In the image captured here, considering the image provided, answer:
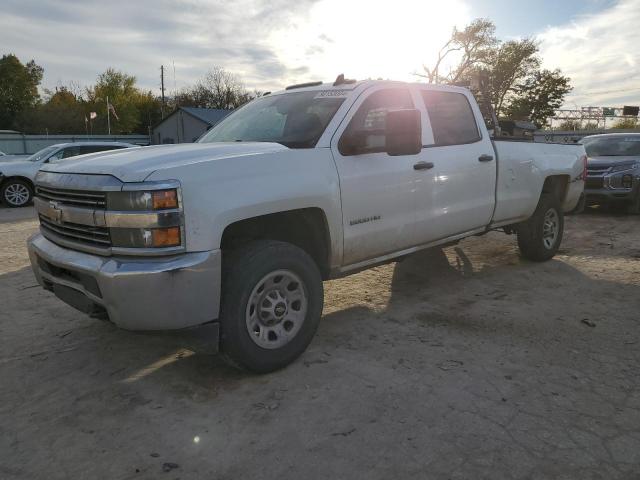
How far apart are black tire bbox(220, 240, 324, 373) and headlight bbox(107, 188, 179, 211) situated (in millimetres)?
563

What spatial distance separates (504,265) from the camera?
607 centimetres

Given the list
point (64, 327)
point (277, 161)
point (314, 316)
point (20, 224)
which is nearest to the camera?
point (277, 161)

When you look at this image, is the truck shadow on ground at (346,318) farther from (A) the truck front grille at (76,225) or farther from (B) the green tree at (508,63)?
(B) the green tree at (508,63)

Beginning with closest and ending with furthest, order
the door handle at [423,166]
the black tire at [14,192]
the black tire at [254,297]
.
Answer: the black tire at [254,297]
the door handle at [423,166]
the black tire at [14,192]

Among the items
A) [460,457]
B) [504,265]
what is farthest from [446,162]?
[460,457]

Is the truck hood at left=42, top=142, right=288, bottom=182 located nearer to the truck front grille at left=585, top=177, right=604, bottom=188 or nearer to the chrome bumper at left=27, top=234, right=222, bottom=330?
the chrome bumper at left=27, top=234, right=222, bottom=330

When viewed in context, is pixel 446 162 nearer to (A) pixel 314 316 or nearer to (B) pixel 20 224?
(A) pixel 314 316

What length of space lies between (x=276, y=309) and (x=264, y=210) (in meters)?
0.66

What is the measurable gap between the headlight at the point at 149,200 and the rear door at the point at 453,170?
2.15 m

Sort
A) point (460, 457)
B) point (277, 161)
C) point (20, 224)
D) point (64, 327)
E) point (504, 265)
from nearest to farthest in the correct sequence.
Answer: point (460, 457)
point (277, 161)
point (64, 327)
point (504, 265)
point (20, 224)

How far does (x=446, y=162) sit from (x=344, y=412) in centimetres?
249

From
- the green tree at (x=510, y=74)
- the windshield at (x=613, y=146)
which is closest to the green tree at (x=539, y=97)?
the green tree at (x=510, y=74)

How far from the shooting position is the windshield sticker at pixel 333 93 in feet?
12.8

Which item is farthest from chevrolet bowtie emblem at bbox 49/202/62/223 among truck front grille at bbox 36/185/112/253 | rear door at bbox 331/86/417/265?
rear door at bbox 331/86/417/265
